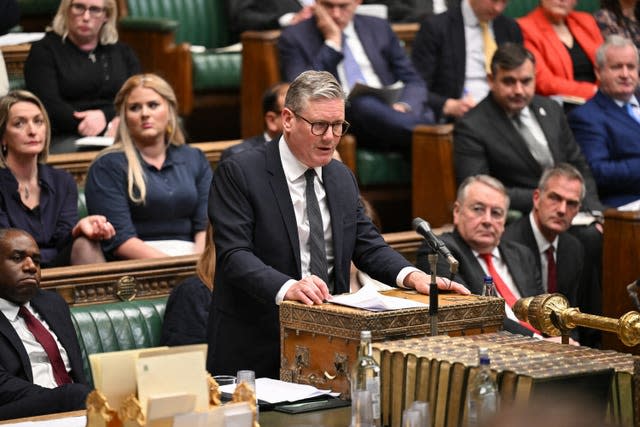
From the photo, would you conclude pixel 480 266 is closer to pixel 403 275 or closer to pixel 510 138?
pixel 510 138

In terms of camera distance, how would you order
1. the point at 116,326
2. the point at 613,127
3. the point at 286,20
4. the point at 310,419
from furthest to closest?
1. the point at 286,20
2. the point at 613,127
3. the point at 116,326
4. the point at 310,419

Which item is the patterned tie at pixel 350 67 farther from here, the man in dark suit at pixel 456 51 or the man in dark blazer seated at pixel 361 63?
the man in dark suit at pixel 456 51

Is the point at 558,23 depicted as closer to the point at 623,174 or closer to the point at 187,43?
the point at 623,174

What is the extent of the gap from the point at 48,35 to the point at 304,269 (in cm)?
267

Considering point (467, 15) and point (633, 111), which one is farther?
point (467, 15)

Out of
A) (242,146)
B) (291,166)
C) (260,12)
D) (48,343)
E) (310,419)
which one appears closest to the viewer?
(310,419)

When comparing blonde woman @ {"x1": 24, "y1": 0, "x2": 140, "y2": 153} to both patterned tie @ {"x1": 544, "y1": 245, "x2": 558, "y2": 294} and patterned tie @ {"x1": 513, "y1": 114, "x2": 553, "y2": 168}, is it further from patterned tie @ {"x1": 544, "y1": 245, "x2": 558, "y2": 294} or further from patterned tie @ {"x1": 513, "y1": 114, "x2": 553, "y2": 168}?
patterned tie @ {"x1": 544, "y1": 245, "x2": 558, "y2": 294}

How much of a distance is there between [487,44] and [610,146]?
0.82m

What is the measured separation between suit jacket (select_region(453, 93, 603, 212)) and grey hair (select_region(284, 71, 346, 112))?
227cm

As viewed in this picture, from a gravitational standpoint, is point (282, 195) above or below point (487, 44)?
below

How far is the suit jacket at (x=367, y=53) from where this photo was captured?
5.86 metres

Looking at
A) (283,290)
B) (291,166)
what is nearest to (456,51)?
(291,166)

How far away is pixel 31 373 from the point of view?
361 cm

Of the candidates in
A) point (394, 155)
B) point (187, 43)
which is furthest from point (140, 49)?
point (394, 155)
